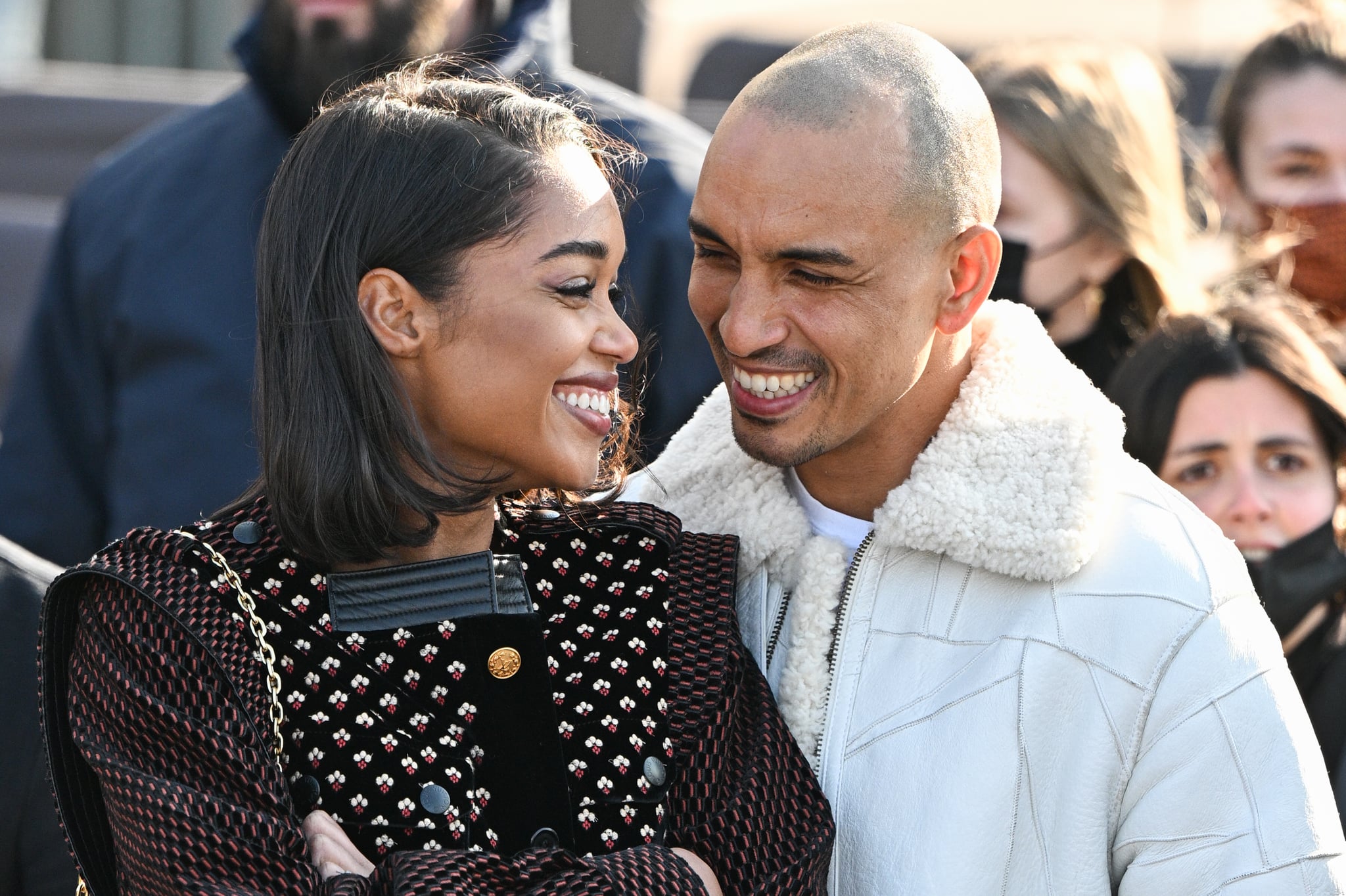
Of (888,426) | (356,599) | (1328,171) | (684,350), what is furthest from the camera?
(1328,171)

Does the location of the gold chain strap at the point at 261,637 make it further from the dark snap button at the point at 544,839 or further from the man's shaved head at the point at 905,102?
the man's shaved head at the point at 905,102

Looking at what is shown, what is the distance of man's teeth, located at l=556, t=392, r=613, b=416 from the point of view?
86.3 inches

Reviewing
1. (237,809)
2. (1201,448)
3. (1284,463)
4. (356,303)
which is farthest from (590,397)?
(1284,463)

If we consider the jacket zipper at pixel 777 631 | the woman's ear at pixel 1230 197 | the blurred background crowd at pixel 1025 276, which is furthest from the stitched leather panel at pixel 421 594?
the woman's ear at pixel 1230 197

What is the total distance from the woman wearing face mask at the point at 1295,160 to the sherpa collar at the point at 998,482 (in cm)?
160

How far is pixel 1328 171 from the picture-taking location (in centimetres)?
383

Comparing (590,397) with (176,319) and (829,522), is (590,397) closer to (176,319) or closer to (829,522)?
(829,522)

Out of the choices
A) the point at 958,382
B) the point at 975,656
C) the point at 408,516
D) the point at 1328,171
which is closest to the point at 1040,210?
the point at 1328,171

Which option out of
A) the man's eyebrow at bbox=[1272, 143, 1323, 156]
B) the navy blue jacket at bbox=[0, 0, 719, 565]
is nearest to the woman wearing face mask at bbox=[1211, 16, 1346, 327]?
the man's eyebrow at bbox=[1272, 143, 1323, 156]

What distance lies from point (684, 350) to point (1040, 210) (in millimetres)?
824

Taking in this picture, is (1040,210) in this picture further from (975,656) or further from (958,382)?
(975,656)

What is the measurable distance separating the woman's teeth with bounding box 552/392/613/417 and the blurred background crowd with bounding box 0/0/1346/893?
0.51 metres

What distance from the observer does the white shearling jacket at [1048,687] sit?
2.09 meters

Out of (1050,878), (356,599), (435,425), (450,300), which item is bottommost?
(1050,878)
